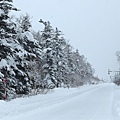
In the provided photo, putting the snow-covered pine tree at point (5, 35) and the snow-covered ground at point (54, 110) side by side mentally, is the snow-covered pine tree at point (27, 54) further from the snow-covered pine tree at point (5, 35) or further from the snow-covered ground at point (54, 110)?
the snow-covered ground at point (54, 110)

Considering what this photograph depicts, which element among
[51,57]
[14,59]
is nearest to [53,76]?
[51,57]

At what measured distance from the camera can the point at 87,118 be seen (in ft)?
39.8

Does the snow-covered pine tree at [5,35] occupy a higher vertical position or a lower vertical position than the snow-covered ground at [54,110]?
higher

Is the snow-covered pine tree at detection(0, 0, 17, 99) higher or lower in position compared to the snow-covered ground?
higher

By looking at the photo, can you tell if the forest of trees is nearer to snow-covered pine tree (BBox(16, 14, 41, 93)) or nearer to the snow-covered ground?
snow-covered pine tree (BBox(16, 14, 41, 93))

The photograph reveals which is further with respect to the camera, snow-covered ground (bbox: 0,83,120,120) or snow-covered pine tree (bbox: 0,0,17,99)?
snow-covered pine tree (bbox: 0,0,17,99)

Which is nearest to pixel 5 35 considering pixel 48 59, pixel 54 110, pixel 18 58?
pixel 18 58

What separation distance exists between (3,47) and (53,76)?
22853mm

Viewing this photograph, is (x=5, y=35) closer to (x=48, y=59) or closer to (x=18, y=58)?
(x=18, y=58)

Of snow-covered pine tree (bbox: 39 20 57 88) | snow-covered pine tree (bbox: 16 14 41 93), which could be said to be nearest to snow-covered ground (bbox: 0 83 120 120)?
snow-covered pine tree (bbox: 16 14 41 93)

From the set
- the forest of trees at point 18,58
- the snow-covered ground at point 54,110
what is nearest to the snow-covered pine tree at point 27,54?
the forest of trees at point 18,58

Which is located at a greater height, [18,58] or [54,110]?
[18,58]

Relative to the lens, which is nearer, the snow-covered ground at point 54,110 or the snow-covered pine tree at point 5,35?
the snow-covered ground at point 54,110

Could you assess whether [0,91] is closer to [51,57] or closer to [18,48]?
[18,48]
